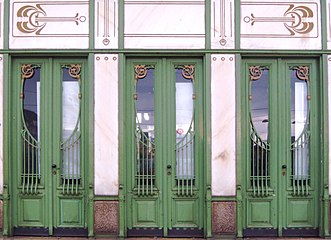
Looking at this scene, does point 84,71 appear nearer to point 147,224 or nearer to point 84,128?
point 84,128

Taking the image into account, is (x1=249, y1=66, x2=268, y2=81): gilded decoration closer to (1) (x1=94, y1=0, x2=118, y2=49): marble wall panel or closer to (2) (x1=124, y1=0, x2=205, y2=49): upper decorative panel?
(2) (x1=124, y1=0, x2=205, y2=49): upper decorative panel

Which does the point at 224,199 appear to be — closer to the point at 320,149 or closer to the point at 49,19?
the point at 320,149

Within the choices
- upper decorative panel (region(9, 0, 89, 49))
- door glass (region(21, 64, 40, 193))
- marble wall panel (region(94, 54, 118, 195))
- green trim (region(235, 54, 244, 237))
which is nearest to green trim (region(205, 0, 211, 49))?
green trim (region(235, 54, 244, 237))

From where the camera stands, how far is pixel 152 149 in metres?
7.00

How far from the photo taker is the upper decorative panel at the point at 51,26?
686 centimetres

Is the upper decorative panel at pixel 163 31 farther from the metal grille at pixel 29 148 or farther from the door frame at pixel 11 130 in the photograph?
the metal grille at pixel 29 148

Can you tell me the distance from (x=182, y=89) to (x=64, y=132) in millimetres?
2193

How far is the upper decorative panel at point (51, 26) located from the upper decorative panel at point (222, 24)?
2.15 meters

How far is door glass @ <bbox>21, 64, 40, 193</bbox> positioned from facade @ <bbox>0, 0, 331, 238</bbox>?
2 cm

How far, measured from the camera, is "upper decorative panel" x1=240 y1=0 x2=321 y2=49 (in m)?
6.82

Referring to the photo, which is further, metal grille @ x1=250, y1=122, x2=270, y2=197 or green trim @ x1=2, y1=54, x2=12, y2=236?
metal grille @ x1=250, y1=122, x2=270, y2=197

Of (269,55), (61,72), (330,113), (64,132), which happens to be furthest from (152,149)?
(330,113)

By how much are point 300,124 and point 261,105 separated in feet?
2.49

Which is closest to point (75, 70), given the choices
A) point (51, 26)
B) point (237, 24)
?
point (51, 26)
